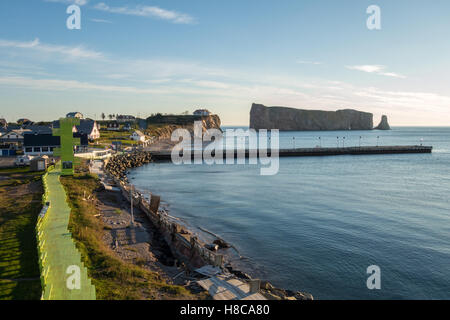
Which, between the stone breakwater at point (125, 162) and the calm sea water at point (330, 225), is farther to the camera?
the stone breakwater at point (125, 162)

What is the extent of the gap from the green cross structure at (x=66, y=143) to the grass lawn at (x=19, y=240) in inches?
250

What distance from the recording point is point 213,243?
2941 centimetres

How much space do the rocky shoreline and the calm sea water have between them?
1700 mm

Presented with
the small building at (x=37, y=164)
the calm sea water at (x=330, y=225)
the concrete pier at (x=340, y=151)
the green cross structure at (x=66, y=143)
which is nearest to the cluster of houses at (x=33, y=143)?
the small building at (x=37, y=164)

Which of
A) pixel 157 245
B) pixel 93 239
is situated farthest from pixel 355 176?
pixel 93 239

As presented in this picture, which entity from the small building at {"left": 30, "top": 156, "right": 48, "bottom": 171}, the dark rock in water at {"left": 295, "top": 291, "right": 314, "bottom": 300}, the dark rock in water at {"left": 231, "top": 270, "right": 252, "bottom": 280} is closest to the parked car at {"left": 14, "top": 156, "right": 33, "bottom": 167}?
the small building at {"left": 30, "top": 156, "right": 48, "bottom": 171}

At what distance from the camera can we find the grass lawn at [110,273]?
16000 millimetres

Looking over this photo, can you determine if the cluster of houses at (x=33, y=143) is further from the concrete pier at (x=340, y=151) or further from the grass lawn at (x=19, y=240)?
the concrete pier at (x=340, y=151)

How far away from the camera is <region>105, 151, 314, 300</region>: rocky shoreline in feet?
63.4

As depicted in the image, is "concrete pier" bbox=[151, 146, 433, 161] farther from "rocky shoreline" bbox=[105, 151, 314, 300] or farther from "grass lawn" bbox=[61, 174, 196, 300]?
"grass lawn" bbox=[61, 174, 196, 300]
